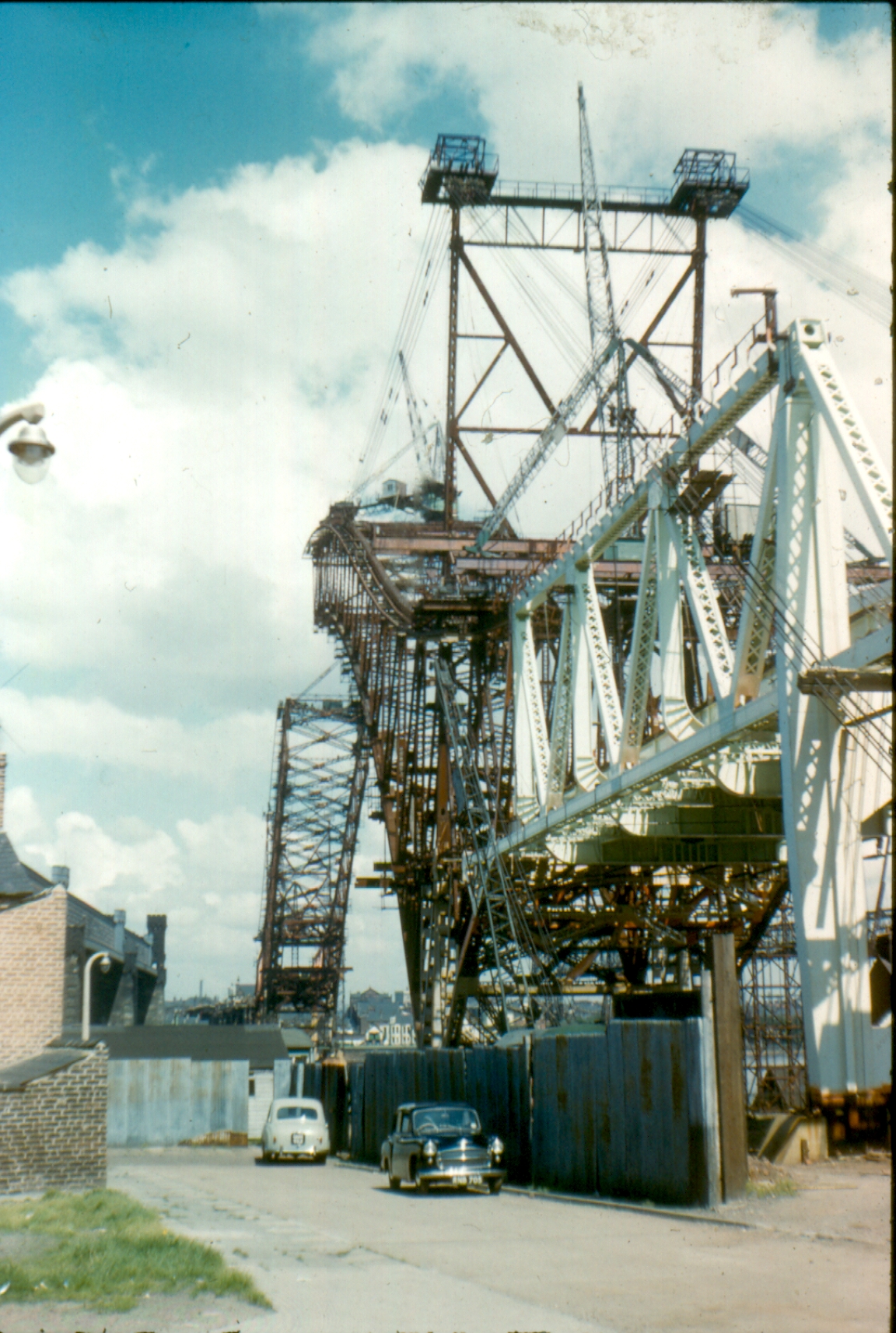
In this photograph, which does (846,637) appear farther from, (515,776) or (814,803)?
(515,776)

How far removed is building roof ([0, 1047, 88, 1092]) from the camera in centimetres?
2047

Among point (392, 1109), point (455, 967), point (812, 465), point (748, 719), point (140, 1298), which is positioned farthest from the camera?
point (455, 967)

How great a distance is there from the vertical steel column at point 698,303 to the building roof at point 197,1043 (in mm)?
32729

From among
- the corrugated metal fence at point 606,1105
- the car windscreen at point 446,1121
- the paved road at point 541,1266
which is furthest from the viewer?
the car windscreen at point 446,1121

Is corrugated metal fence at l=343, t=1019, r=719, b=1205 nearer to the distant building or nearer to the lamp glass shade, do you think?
the lamp glass shade

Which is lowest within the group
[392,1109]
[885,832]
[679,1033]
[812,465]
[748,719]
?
[392,1109]

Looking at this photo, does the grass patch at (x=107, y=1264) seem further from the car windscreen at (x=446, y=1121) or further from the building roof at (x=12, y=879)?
the building roof at (x=12, y=879)

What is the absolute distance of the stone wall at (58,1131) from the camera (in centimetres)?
2030

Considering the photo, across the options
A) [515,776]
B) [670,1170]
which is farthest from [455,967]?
[670,1170]

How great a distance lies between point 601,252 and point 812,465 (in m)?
36.4

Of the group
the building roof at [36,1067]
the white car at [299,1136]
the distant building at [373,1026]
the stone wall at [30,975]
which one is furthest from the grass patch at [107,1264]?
the distant building at [373,1026]

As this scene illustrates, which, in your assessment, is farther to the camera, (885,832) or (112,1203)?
(885,832)

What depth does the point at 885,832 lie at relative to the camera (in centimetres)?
1920

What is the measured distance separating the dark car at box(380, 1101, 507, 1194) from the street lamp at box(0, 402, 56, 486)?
1327 cm
